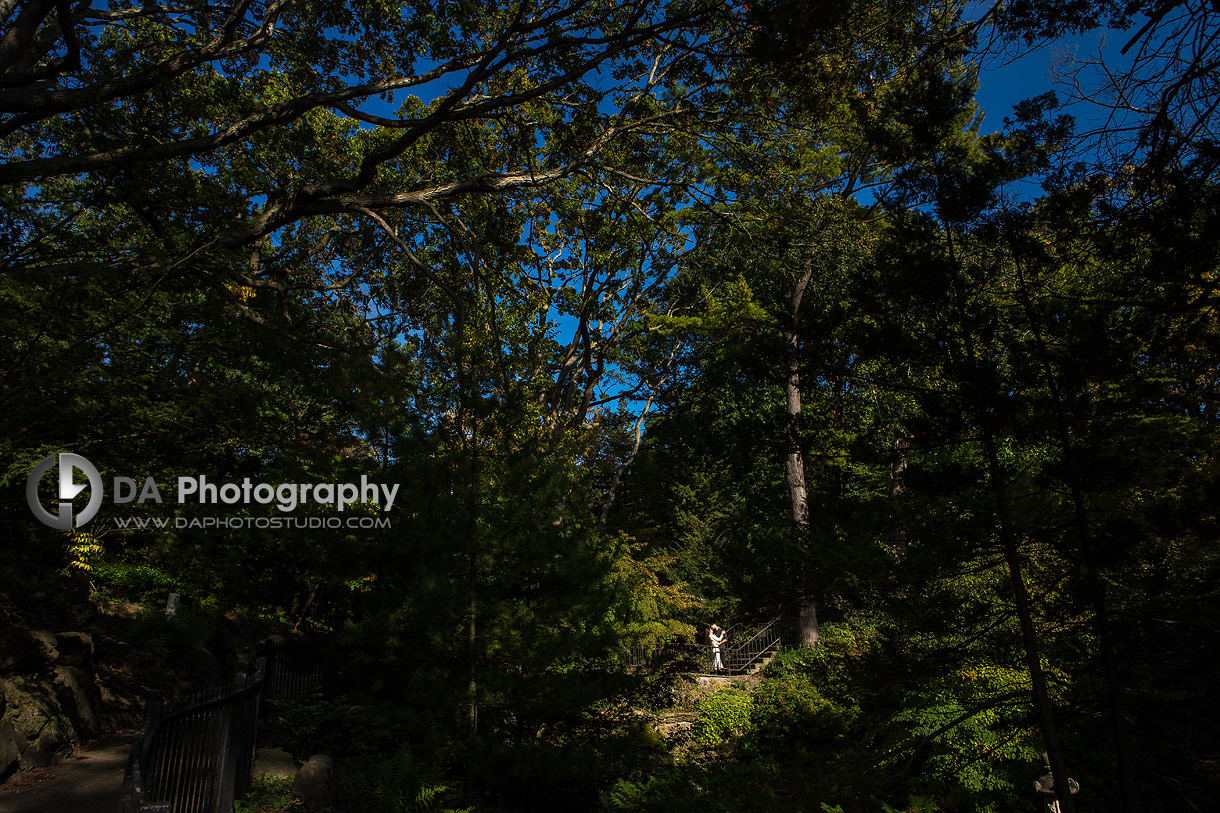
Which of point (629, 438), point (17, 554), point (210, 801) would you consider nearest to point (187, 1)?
point (17, 554)

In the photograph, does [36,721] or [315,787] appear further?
[36,721]

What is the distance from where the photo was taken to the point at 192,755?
471 centimetres

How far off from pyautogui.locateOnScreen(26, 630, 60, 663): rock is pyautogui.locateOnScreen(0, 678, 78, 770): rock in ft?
1.43

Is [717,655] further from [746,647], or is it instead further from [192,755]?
[192,755]

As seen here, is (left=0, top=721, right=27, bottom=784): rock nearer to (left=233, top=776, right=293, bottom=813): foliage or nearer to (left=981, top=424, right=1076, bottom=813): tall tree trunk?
(left=233, top=776, right=293, bottom=813): foliage

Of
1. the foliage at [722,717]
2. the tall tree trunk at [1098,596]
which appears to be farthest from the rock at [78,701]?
the foliage at [722,717]

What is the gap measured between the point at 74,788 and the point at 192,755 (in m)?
2.99

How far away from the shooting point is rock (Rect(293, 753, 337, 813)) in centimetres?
682

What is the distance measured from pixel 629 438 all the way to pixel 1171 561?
81.5 ft

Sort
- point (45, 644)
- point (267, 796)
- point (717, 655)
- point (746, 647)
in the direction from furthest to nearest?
1. point (746, 647)
2. point (717, 655)
3. point (45, 644)
4. point (267, 796)

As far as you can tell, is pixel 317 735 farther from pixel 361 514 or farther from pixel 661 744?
pixel 661 744

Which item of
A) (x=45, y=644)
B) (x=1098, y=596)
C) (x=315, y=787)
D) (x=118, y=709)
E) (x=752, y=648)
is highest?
(x=1098, y=596)

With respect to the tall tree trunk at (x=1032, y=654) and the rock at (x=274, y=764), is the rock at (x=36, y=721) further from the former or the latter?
the tall tree trunk at (x=1032, y=654)

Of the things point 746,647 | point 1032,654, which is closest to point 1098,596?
point 1032,654
